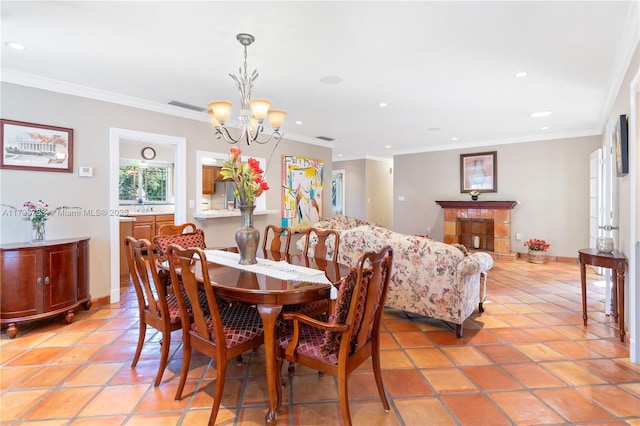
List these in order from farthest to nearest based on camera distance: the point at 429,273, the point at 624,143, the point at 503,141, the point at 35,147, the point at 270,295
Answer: the point at 503,141
the point at 35,147
the point at 429,273
the point at 624,143
the point at 270,295

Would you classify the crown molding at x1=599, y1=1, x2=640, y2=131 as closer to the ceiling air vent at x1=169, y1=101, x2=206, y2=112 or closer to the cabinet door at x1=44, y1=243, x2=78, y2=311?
the ceiling air vent at x1=169, y1=101, x2=206, y2=112

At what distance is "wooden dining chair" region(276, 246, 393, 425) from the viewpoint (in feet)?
5.31

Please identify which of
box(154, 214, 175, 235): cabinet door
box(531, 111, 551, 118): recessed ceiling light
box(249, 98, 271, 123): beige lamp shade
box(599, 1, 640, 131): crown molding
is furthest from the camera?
box(154, 214, 175, 235): cabinet door

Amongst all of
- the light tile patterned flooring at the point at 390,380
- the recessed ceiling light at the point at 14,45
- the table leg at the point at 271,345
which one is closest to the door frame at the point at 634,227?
the light tile patterned flooring at the point at 390,380

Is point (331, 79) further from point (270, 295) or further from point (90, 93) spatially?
point (90, 93)

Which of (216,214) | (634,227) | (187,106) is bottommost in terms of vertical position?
(634,227)

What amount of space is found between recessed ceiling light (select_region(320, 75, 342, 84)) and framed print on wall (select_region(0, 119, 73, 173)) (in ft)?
9.19

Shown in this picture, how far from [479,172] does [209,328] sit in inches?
276

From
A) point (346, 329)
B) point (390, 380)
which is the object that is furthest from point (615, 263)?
point (346, 329)

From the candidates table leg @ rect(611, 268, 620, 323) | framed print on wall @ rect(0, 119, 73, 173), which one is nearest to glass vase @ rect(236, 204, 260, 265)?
framed print on wall @ rect(0, 119, 73, 173)

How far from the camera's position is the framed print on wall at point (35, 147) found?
3225 mm

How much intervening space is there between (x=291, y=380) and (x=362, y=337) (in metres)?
0.81

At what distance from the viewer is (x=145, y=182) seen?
7.45 m

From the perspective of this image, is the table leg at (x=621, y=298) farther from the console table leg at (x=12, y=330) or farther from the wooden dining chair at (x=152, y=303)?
the console table leg at (x=12, y=330)
